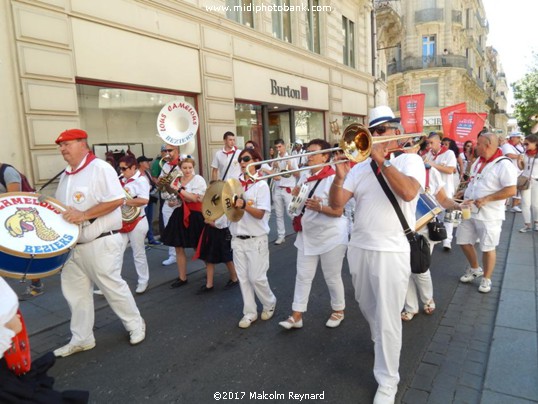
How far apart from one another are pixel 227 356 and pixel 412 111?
428 inches

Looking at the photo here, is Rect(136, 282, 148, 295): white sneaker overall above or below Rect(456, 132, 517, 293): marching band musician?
below

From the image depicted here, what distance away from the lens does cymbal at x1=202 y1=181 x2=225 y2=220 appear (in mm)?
3770

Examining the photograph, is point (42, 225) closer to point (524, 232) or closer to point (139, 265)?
point (139, 265)

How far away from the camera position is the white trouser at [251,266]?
4062 millimetres

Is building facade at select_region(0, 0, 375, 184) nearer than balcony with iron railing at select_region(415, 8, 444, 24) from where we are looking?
Yes

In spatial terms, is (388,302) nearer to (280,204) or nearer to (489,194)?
(489,194)

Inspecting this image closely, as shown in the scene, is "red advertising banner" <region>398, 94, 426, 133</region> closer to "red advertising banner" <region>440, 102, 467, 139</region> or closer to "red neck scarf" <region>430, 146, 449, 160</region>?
"red advertising banner" <region>440, 102, 467, 139</region>

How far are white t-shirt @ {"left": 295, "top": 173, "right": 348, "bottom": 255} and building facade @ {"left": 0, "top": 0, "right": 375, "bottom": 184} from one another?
4.95 m

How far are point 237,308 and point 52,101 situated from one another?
15.7 feet

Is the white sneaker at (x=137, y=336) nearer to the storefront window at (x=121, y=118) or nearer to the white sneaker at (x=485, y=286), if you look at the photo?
the white sneaker at (x=485, y=286)

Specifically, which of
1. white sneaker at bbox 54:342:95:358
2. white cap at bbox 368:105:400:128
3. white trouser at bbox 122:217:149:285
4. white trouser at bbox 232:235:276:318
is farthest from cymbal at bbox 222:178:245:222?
white trouser at bbox 122:217:149:285

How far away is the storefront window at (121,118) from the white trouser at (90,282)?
175 inches

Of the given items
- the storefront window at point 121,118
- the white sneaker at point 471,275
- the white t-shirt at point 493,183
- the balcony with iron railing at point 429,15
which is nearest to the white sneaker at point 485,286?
the white sneaker at point 471,275

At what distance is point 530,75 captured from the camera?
1089 inches
